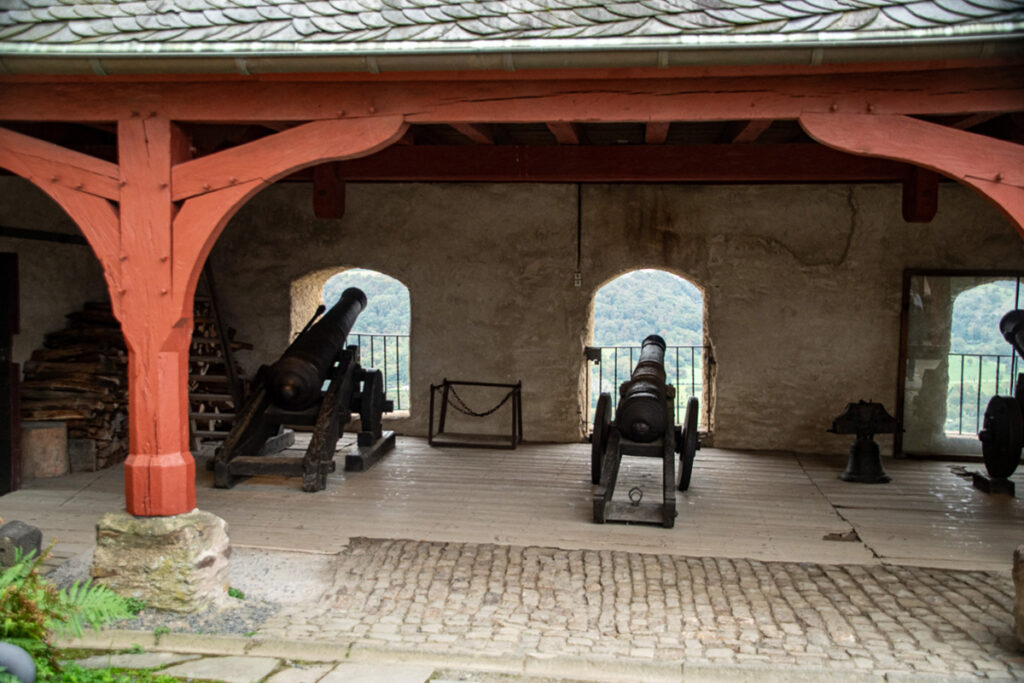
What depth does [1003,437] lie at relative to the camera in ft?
23.6

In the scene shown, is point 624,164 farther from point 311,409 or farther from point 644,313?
point 644,313

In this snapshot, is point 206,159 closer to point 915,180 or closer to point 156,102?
point 156,102

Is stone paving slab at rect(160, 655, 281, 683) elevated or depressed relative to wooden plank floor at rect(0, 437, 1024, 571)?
depressed

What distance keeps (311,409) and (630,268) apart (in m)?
3.54

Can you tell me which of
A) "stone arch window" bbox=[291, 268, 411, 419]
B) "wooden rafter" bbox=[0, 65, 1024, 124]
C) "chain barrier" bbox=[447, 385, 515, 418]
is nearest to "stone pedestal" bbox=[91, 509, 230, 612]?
"wooden rafter" bbox=[0, 65, 1024, 124]

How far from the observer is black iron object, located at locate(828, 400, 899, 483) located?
302 inches

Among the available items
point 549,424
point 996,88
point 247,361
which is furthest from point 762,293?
point 247,361

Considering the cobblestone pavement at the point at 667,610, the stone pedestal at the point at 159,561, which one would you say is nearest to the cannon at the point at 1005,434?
the cobblestone pavement at the point at 667,610

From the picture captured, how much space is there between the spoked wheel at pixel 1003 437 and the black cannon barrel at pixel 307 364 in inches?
222

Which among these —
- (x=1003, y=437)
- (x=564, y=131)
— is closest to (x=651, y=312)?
(x=1003, y=437)

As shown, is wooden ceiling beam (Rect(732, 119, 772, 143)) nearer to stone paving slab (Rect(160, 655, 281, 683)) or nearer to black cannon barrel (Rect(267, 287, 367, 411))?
black cannon barrel (Rect(267, 287, 367, 411))

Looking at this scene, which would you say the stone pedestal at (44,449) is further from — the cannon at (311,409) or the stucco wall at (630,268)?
the stucco wall at (630,268)

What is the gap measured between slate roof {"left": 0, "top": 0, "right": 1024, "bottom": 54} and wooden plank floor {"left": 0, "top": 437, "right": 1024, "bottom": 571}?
307 centimetres

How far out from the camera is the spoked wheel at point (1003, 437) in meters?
7.16
